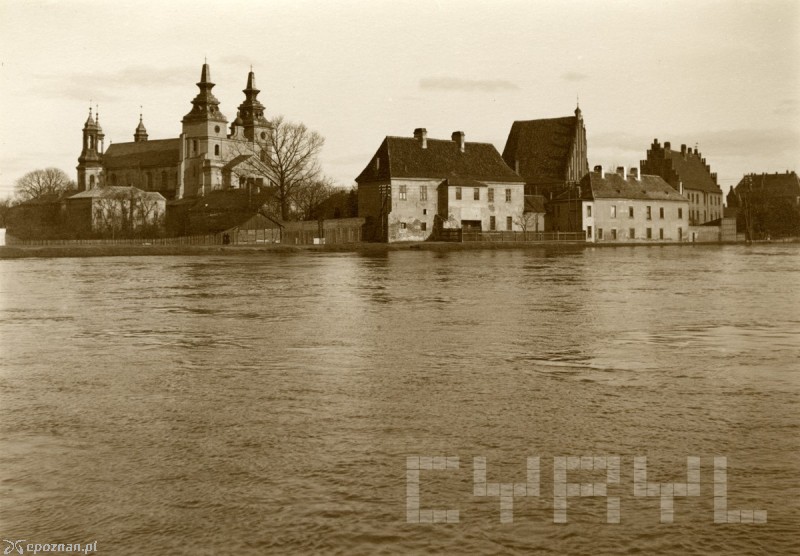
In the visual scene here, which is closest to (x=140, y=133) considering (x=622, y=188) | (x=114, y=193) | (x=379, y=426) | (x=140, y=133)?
(x=140, y=133)

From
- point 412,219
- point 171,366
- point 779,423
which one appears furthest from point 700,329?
point 412,219

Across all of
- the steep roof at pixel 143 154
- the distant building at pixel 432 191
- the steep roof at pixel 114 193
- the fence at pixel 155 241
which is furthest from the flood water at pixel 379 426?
the steep roof at pixel 143 154

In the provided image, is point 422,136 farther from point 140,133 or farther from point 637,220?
point 140,133

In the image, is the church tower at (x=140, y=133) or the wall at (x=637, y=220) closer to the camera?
the wall at (x=637, y=220)

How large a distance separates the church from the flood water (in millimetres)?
103041

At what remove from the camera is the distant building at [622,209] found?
83.8 m

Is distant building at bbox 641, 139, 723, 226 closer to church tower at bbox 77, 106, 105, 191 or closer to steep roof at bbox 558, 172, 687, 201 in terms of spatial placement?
steep roof at bbox 558, 172, 687, 201

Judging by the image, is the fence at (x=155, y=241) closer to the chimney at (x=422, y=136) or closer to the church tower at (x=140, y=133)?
the chimney at (x=422, y=136)

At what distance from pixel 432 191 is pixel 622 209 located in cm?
2232

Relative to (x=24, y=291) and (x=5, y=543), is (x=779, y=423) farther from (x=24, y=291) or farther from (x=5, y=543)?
(x=24, y=291)

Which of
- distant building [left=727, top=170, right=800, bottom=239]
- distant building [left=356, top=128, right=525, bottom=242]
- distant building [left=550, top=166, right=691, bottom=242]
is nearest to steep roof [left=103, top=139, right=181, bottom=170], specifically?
distant building [left=356, top=128, right=525, bottom=242]

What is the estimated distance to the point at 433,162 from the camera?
77.2 m

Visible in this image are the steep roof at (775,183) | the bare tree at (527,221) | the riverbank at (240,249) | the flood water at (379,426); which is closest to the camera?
the flood water at (379,426)

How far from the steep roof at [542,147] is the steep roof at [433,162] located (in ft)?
39.1
